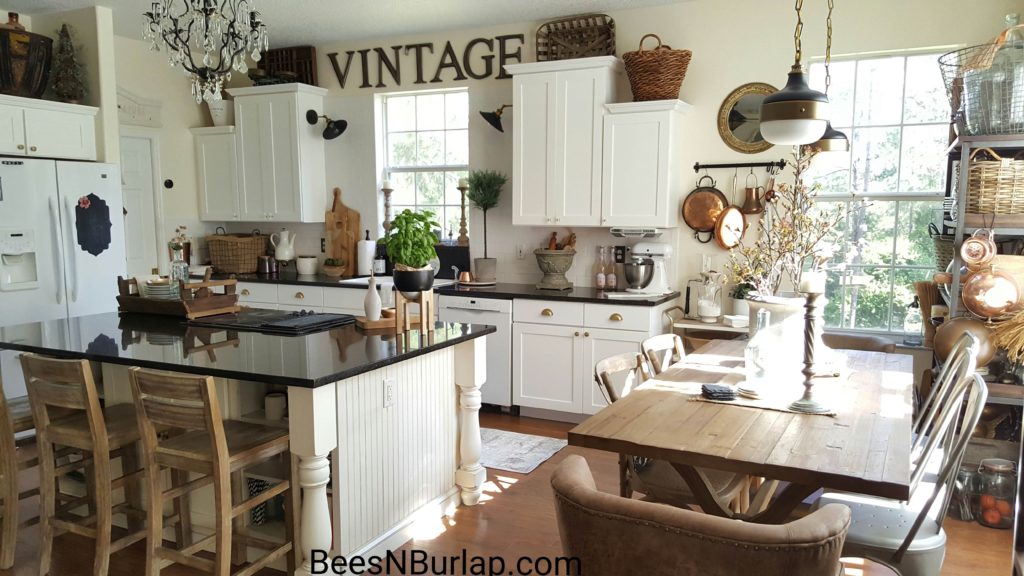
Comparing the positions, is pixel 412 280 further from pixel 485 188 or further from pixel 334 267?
pixel 334 267

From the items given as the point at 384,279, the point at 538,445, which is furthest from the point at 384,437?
the point at 384,279

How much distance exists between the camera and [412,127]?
5902 mm

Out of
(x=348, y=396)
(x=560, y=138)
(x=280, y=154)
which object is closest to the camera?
(x=348, y=396)

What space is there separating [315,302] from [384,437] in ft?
9.44

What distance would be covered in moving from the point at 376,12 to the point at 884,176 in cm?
353

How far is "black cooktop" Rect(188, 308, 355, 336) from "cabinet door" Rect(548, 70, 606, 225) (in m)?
1.92

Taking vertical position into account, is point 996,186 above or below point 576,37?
below

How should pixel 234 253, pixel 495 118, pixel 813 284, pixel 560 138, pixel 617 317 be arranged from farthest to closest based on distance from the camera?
pixel 234 253 < pixel 495 118 < pixel 560 138 < pixel 617 317 < pixel 813 284

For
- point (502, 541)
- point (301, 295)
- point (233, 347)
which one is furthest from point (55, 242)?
point (502, 541)

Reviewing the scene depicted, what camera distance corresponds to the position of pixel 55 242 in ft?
15.3

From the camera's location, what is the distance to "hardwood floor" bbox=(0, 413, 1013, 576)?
2887mm

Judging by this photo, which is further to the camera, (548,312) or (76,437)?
(548,312)

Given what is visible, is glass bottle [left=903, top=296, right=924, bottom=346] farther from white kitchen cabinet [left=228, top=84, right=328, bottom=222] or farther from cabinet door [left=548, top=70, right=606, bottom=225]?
white kitchen cabinet [left=228, top=84, right=328, bottom=222]

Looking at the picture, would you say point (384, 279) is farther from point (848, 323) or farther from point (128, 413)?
point (848, 323)
